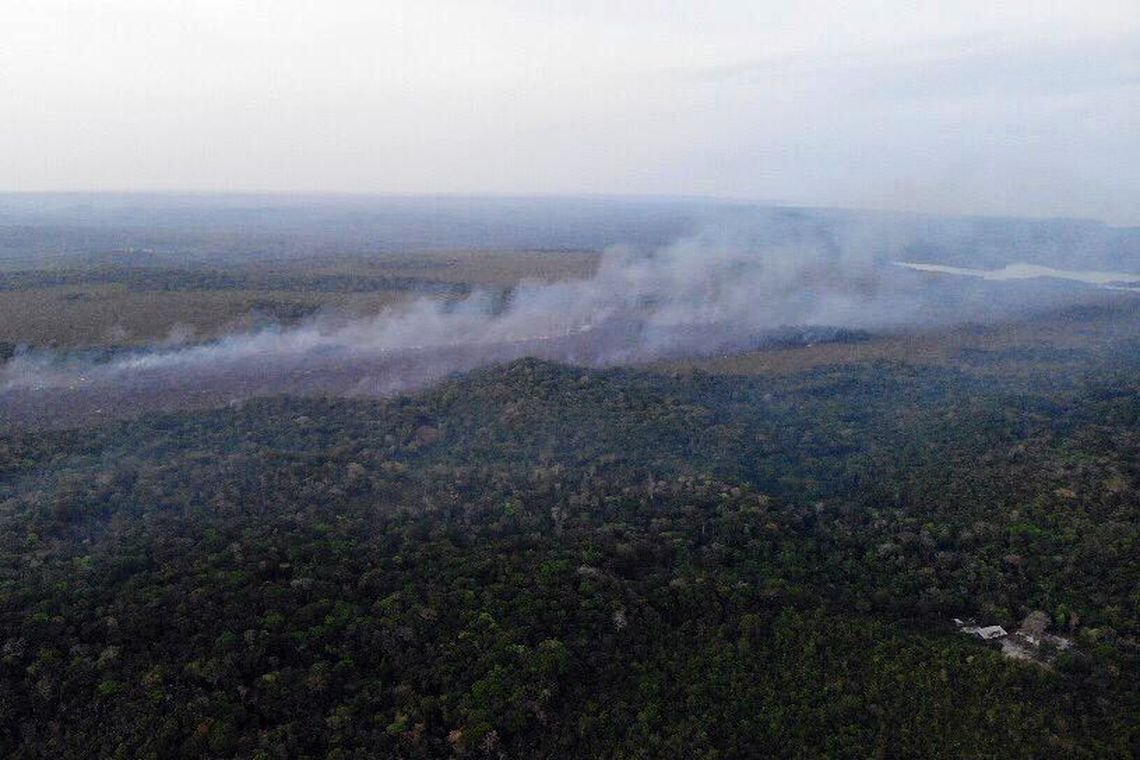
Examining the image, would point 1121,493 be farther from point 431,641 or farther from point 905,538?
point 431,641

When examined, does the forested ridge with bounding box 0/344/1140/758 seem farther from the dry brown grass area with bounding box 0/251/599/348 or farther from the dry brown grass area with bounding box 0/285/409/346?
the dry brown grass area with bounding box 0/251/599/348

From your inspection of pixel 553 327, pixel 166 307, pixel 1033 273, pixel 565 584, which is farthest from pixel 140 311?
pixel 1033 273

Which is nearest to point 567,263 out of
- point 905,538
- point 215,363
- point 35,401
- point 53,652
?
point 215,363

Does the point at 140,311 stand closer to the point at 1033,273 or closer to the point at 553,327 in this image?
the point at 553,327

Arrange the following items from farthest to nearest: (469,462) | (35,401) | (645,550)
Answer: (35,401), (469,462), (645,550)

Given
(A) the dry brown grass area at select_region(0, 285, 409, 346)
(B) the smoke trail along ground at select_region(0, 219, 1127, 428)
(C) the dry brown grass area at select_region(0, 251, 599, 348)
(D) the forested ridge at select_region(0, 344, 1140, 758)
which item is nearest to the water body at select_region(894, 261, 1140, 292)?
(B) the smoke trail along ground at select_region(0, 219, 1127, 428)

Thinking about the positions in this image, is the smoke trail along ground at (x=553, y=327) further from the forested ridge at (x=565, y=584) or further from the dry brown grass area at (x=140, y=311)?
the forested ridge at (x=565, y=584)

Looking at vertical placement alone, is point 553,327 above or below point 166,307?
below

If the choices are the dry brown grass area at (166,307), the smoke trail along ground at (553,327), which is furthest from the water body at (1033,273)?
the dry brown grass area at (166,307)
